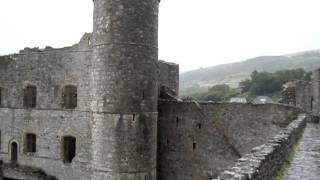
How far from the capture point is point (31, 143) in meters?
23.0

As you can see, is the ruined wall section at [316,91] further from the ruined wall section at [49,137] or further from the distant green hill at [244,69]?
the distant green hill at [244,69]

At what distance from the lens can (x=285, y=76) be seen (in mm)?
67562

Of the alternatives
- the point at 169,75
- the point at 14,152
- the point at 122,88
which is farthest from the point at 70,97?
the point at 122,88

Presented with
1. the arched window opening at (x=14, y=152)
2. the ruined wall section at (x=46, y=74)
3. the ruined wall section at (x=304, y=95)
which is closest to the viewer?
the ruined wall section at (x=46, y=74)

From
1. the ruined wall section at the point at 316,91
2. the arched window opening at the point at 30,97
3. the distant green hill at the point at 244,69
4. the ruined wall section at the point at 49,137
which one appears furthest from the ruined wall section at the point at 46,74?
the distant green hill at the point at 244,69

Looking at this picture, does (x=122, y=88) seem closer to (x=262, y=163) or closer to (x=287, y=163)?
(x=287, y=163)

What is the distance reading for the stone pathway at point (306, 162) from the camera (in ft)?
27.3

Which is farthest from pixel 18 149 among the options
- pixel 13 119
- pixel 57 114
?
pixel 57 114

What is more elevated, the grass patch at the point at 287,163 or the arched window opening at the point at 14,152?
the grass patch at the point at 287,163

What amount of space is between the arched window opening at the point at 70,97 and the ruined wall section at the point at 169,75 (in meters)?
4.25

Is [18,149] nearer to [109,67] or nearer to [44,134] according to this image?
[44,134]

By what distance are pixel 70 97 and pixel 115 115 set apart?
5334 mm

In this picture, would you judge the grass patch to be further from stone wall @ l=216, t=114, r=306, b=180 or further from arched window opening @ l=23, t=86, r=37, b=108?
arched window opening @ l=23, t=86, r=37, b=108

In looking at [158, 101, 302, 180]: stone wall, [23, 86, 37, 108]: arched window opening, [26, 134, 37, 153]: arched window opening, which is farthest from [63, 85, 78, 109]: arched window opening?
[158, 101, 302, 180]: stone wall
